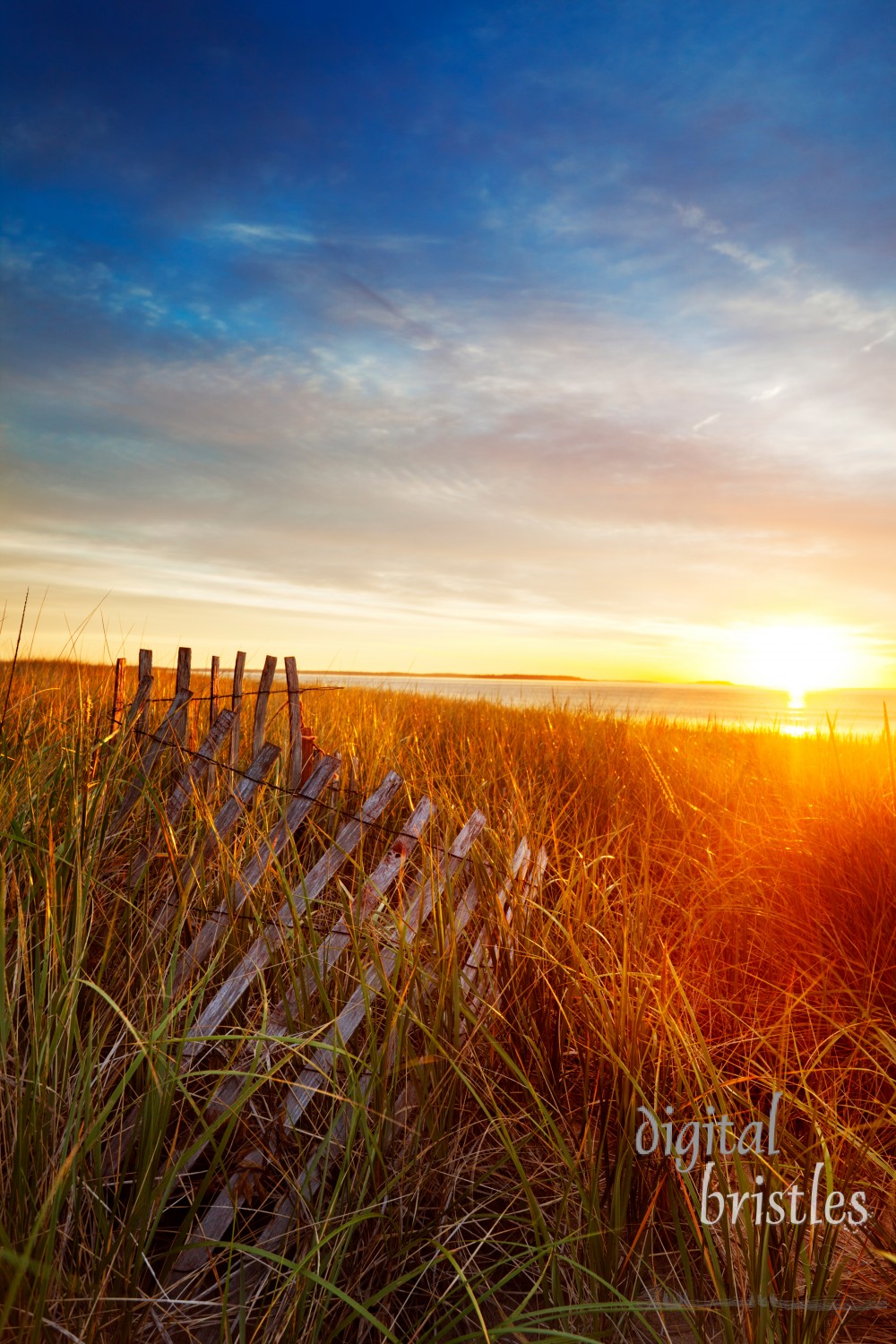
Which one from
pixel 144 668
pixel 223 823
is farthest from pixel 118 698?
pixel 223 823

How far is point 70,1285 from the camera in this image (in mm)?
1613

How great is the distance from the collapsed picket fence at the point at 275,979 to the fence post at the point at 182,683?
2 cm

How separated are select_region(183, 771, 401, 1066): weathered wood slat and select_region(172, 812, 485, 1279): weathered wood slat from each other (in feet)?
0.99

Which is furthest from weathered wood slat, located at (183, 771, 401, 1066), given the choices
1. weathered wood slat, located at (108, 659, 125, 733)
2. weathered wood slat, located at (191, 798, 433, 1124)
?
weathered wood slat, located at (108, 659, 125, 733)

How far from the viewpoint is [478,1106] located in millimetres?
2467

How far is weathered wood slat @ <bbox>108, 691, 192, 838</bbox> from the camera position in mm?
3414

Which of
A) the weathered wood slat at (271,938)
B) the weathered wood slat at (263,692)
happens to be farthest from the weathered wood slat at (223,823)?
the weathered wood slat at (263,692)

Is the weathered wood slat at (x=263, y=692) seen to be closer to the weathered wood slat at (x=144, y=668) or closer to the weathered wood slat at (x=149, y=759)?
the weathered wood slat at (x=144, y=668)

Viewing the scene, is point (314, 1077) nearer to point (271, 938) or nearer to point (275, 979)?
point (275, 979)

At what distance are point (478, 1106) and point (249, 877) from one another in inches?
43.4

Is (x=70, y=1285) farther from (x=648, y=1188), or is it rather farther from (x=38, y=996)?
(x=648, y=1188)

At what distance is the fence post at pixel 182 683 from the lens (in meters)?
3.60

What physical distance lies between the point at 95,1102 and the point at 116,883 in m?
1.28

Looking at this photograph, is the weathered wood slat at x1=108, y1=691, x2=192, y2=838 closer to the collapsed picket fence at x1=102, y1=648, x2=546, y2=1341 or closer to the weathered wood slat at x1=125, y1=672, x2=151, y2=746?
the collapsed picket fence at x1=102, y1=648, x2=546, y2=1341
